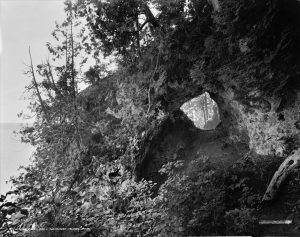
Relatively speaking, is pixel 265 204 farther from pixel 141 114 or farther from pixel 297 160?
pixel 141 114

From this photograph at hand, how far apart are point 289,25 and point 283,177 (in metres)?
4.80

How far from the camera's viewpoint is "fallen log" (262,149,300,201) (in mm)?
7020

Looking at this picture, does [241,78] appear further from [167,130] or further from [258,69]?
[167,130]

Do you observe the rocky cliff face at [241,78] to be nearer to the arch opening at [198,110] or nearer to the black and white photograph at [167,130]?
the black and white photograph at [167,130]

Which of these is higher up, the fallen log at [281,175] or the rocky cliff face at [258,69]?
the rocky cliff face at [258,69]

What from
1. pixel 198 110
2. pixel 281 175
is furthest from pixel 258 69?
pixel 198 110

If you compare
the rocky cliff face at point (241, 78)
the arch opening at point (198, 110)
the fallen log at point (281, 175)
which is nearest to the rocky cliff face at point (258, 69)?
the rocky cliff face at point (241, 78)

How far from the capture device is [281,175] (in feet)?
23.4

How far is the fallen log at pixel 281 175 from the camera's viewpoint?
7.02m

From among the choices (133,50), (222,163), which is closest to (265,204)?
(222,163)

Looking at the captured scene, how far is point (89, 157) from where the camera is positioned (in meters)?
12.3

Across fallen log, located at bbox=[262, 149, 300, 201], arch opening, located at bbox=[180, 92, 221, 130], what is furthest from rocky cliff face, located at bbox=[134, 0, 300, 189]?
arch opening, located at bbox=[180, 92, 221, 130]

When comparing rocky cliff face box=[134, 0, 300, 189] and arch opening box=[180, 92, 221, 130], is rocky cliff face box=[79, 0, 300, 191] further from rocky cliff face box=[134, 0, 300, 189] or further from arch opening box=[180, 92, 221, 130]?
arch opening box=[180, 92, 221, 130]

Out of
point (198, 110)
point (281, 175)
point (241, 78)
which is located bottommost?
point (281, 175)
